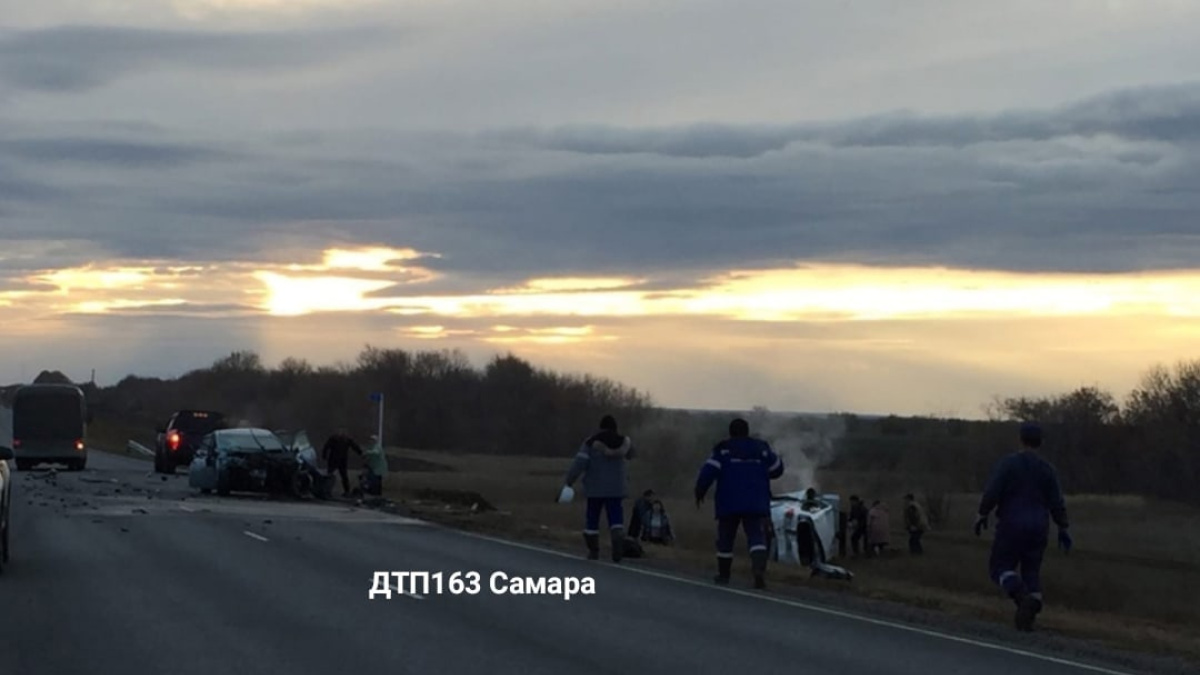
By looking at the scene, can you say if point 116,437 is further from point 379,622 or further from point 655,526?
point 379,622

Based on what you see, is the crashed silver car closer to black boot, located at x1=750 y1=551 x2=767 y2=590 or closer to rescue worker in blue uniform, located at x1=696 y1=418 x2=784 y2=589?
rescue worker in blue uniform, located at x1=696 y1=418 x2=784 y2=589

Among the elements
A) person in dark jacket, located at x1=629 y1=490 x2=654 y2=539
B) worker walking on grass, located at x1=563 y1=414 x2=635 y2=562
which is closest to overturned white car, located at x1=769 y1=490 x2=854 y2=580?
person in dark jacket, located at x1=629 y1=490 x2=654 y2=539

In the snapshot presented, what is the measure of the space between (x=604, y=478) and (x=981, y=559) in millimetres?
23494

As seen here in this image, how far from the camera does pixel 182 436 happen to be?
52969 mm

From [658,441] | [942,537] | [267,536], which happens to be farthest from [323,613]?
[658,441]

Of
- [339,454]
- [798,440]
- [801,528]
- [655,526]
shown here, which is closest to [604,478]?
[655,526]

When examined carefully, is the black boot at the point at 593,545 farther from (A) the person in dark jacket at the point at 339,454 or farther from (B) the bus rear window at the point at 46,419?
(B) the bus rear window at the point at 46,419

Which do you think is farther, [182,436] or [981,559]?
[182,436]

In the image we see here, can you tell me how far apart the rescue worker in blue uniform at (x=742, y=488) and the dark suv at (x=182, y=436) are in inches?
1369

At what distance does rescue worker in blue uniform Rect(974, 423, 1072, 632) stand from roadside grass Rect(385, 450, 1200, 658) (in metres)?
0.71

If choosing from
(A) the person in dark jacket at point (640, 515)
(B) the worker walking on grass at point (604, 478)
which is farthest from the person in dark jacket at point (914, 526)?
(B) the worker walking on grass at point (604, 478)

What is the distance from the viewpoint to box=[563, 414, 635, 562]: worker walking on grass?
22359mm

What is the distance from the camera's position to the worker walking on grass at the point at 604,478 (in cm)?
2236

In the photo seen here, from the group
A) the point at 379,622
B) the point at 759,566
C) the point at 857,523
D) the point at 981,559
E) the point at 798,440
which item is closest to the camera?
the point at 379,622
